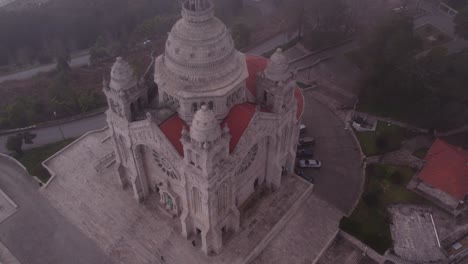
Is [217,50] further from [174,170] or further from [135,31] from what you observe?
[135,31]

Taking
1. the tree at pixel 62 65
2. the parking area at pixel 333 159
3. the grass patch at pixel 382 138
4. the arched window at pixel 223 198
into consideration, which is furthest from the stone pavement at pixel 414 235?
the tree at pixel 62 65

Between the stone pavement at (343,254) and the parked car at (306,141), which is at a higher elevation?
the parked car at (306,141)

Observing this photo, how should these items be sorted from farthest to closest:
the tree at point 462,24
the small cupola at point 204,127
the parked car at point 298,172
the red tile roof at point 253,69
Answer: the tree at point 462,24
the parked car at point 298,172
the red tile roof at point 253,69
the small cupola at point 204,127

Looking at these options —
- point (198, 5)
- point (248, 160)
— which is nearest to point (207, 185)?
point (248, 160)

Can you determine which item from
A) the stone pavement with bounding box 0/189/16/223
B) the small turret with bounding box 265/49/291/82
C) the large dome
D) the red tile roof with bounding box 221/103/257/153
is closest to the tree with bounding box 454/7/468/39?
the small turret with bounding box 265/49/291/82

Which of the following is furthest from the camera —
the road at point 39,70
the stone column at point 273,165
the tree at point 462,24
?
the road at point 39,70

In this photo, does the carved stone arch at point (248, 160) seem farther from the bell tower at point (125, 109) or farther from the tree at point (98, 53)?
the tree at point (98, 53)

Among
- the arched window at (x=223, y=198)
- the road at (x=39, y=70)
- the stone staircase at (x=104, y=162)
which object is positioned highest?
the arched window at (x=223, y=198)

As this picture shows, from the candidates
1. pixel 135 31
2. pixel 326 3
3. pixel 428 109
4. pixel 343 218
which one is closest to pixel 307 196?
pixel 343 218
